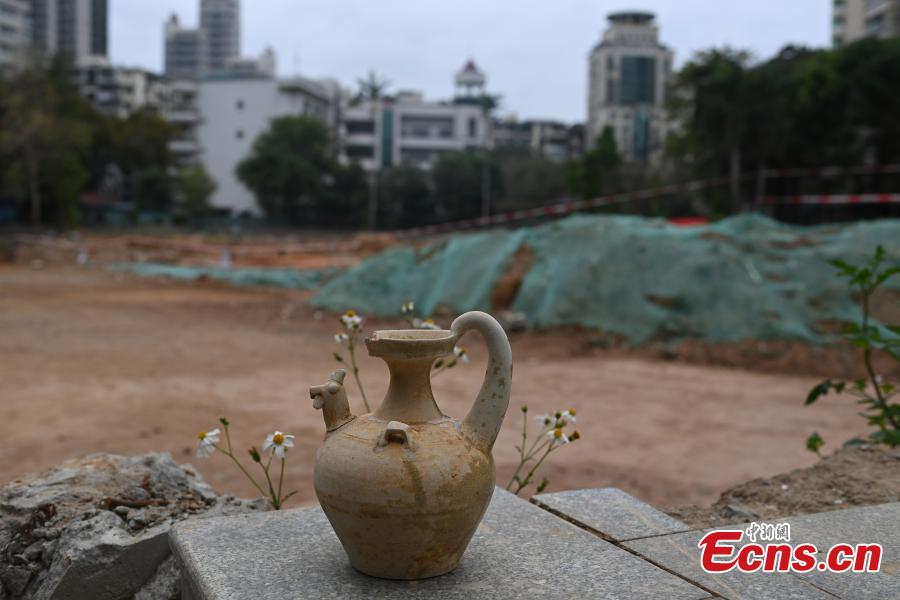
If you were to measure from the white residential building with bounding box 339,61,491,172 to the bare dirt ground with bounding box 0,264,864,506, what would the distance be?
47.4m

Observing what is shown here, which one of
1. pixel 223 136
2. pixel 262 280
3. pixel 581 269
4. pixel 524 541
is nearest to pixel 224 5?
pixel 223 136

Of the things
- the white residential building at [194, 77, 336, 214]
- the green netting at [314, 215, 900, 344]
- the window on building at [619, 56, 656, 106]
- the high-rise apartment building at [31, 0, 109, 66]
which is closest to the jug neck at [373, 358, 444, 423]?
the green netting at [314, 215, 900, 344]

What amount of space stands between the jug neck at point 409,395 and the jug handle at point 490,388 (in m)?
0.11

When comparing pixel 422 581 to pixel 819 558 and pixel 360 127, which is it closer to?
pixel 819 558

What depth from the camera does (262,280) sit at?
19.7 meters

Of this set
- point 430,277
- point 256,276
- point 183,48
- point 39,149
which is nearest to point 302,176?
point 39,149

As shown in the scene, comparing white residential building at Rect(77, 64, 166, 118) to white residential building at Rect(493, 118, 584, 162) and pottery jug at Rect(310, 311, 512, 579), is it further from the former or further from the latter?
pottery jug at Rect(310, 311, 512, 579)

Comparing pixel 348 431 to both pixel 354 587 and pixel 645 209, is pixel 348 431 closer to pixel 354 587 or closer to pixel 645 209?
pixel 354 587

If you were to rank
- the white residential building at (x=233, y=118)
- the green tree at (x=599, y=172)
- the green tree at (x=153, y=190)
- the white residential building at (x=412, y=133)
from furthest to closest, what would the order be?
1. the white residential building at (x=412, y=133)
2. the white residential building at (x=233, y=118)
3. the green tree at (x=153, y=190)
4. the green tree at (x=599, y=172)

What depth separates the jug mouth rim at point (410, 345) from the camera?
7.51 ft

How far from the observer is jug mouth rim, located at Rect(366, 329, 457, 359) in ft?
7.51

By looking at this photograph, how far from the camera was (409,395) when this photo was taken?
92.7 inches

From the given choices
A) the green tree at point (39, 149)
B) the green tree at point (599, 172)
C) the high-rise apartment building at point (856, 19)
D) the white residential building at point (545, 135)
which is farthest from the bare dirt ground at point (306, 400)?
the white residential building at point (545, 135)

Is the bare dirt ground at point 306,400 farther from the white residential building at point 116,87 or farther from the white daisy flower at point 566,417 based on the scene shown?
the white residential building at point 116,87
